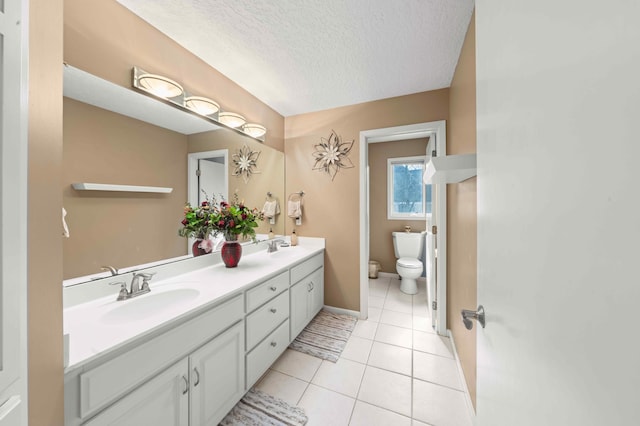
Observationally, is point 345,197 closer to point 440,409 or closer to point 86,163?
point 440,409

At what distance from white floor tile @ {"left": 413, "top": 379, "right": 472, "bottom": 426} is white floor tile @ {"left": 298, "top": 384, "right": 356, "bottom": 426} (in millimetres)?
414

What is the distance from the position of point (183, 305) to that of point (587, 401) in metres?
1.30

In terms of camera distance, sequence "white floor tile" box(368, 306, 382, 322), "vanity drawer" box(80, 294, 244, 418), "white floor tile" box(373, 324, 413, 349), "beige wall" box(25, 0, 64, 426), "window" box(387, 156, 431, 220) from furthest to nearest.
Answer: "window" box(387, 156, 431, 220) → "white floor tile" box(368, 306, 382, 322) → "white floor tile" box(373, 324, 413, 349) → "vanity drawer" box(80, 294, 244, 418) → "beige wall" box(25, 0, 64, 426)

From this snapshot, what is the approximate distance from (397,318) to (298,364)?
48.8 inches

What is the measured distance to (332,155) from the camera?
8.28ft

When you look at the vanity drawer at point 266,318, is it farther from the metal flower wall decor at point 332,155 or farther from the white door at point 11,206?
the metal flower wall decor at point 332,155

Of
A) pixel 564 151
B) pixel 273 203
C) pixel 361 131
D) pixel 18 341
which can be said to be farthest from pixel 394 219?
pixel 18 341

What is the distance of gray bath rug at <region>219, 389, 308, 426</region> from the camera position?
129 cm

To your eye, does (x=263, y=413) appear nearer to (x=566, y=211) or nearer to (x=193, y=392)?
(x=193, y=392)

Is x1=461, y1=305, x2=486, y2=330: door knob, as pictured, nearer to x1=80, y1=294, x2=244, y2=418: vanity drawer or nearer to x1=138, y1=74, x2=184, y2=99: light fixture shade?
x1=80, y1=294, x2=244, y2=418: vanity drawer

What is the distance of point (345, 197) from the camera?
249cm

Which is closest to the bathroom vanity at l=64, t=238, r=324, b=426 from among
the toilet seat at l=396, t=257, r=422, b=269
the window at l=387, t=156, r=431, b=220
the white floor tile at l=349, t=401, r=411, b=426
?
the white floor tile at l=349, t=401, r=411, b=426

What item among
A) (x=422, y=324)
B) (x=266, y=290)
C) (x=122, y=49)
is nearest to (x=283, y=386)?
(x=266, y=290)

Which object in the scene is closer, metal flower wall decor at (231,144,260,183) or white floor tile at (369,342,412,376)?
white floor tile at (369,342,412,376)
